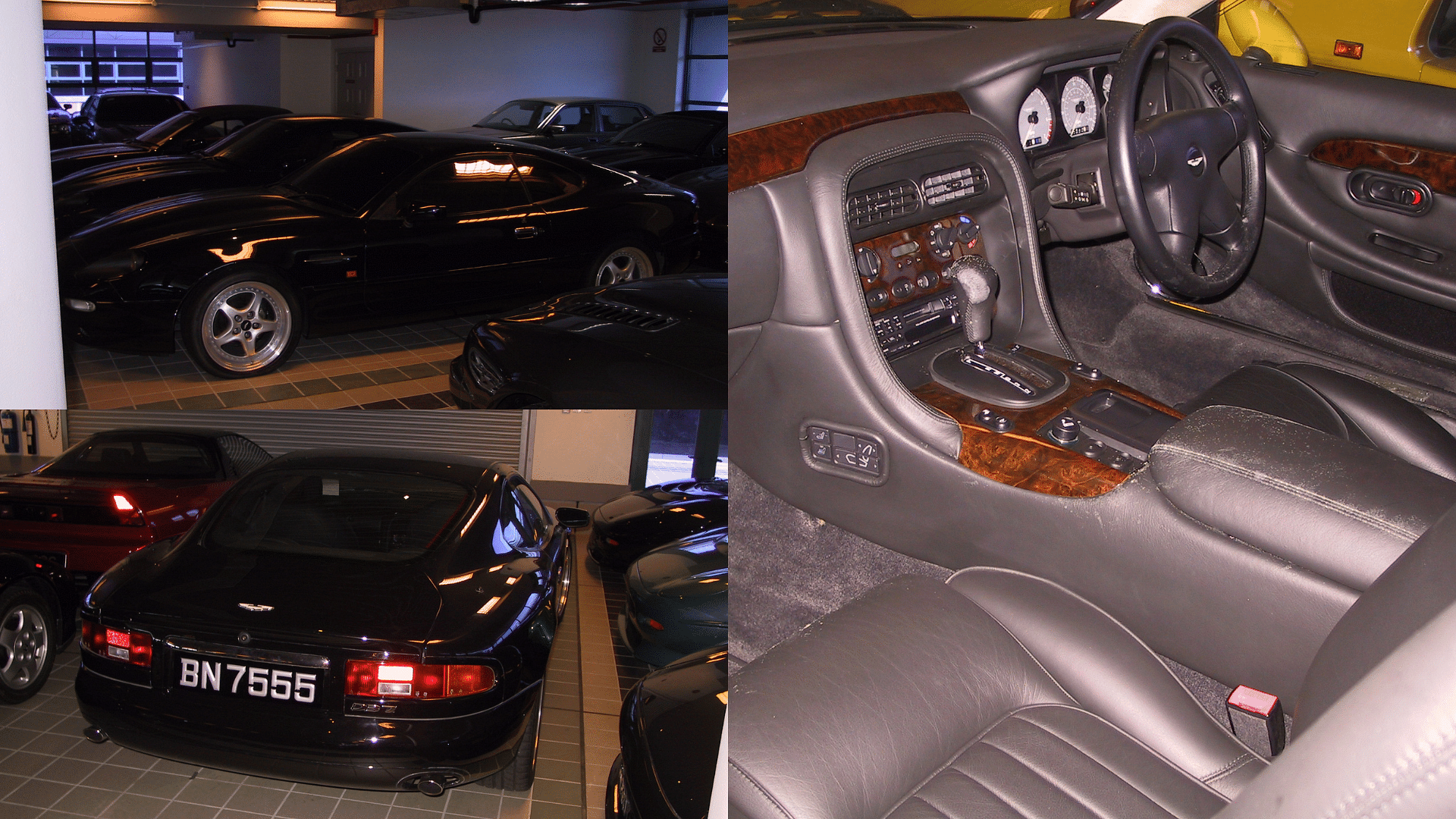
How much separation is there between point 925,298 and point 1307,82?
1.48 metres

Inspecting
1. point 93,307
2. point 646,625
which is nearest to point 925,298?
point 646,625

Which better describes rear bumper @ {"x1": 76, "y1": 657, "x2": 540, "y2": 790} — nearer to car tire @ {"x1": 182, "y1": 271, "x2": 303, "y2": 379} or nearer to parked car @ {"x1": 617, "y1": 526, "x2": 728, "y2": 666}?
parked car @ {"x1": 617, "y1": 526, "x2": 728, "y2": 666}

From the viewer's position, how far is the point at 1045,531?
66.3 inches

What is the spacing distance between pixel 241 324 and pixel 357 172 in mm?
186

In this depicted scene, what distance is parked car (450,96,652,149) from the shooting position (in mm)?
772

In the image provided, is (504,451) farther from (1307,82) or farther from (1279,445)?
(1307,82)

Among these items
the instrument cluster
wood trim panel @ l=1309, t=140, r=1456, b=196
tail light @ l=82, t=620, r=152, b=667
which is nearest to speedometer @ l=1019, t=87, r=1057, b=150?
the instrument cluster

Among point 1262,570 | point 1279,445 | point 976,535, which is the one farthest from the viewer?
point 976,535

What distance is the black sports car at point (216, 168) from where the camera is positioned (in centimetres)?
73

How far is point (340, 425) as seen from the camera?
72 cm

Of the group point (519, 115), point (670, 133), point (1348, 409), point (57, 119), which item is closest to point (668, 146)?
point (670, 133)

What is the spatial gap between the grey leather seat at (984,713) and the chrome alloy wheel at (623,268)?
1.62 feet

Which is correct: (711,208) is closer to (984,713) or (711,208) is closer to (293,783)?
(293,783)

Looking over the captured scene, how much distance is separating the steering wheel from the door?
1650 mm
